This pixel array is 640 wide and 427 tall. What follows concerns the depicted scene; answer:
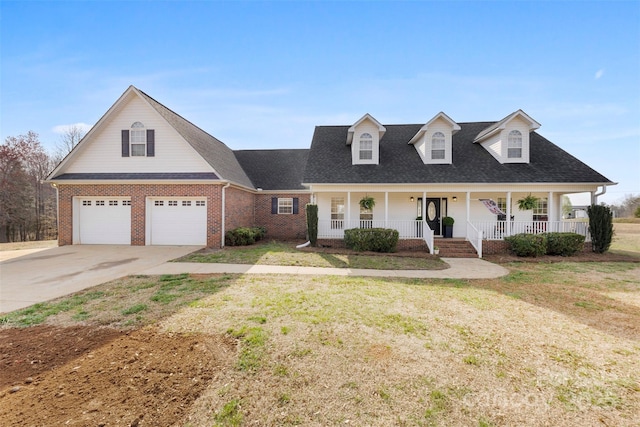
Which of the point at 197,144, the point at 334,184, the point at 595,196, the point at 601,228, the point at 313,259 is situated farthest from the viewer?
the point at 197,144

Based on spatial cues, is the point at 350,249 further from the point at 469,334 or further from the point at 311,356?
the point at 311,356

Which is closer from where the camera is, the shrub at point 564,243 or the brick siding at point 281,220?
the shrub at point 564,243

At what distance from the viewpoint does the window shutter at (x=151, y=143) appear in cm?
1326

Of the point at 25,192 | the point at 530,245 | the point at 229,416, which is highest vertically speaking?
the point at 25,192

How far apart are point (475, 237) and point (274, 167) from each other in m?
13.3

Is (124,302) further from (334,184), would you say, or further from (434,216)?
(434,216)

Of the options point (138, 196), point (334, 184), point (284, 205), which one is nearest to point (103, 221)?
point (138, 196)

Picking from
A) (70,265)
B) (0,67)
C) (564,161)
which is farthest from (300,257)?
(0,67)

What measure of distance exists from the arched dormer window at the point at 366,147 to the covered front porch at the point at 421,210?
85.2 inches

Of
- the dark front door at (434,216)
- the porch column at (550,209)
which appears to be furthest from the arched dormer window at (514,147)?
Result: the dark front door at (434,216)

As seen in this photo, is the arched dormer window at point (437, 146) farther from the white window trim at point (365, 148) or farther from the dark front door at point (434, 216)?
the white window trim at point (365, 148)

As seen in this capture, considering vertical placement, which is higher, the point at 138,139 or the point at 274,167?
the point at 138,139

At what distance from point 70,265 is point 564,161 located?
2266 cm

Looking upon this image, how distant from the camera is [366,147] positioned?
14961mm
